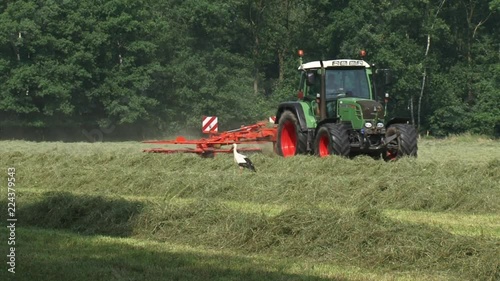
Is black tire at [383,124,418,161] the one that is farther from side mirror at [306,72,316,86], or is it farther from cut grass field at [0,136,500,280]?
side mirror at [306,72,316,86]

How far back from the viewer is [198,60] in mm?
55844

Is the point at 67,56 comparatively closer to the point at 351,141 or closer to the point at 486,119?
the point at 486,119

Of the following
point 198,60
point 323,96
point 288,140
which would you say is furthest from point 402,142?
point 198,60

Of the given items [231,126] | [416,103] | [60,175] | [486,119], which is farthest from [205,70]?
[60,175]

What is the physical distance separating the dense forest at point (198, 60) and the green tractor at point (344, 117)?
26812 millimetres

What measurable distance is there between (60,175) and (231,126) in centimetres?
3756

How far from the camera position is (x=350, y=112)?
21703mm

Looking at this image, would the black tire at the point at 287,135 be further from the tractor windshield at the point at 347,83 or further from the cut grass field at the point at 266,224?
the cut grass field at the point at 266,224

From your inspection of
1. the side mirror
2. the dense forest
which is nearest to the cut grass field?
the side mirror

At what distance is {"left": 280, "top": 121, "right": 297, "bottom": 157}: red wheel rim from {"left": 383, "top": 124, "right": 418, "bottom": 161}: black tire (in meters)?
3.07

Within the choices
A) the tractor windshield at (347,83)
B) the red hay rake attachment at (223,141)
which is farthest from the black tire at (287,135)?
the tractor windshield at (347,83)

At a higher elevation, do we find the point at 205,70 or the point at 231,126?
the point at 205,70

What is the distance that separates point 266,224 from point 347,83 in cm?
1192

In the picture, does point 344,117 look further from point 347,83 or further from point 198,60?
point 198,60
